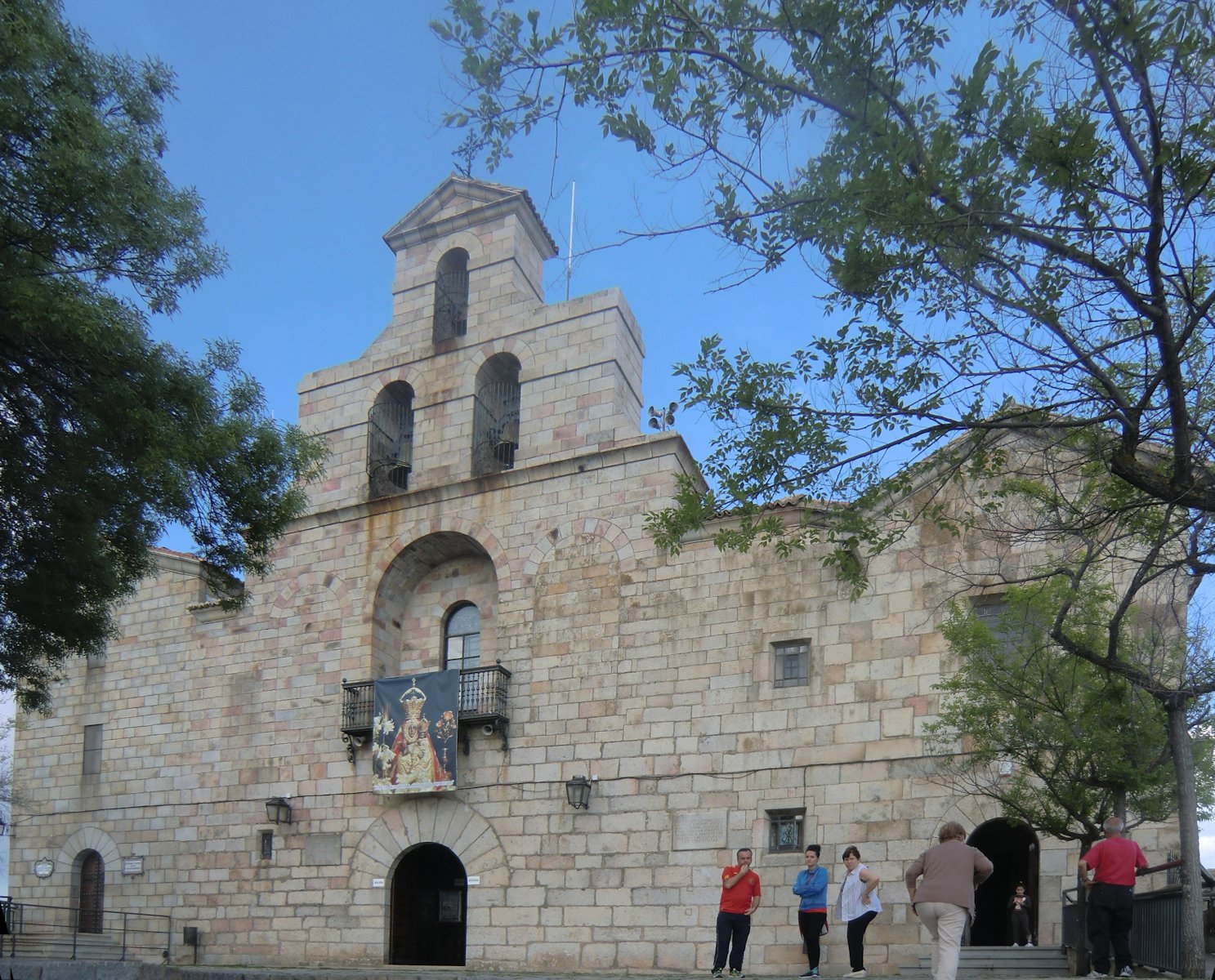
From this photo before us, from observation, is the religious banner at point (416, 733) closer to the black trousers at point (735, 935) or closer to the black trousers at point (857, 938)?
the black trousers at point (735, 935)

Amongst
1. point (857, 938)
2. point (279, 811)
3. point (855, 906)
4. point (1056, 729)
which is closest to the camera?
point (1056, 729)

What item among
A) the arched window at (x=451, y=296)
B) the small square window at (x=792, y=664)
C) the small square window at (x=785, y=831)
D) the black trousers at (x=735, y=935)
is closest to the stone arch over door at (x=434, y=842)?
the small square window at (x=785, y=831)

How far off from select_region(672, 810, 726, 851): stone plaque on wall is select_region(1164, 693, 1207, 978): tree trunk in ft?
21.6

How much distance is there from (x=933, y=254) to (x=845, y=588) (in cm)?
821

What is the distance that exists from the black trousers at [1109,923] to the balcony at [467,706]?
913cm

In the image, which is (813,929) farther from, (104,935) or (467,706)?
(104,935)

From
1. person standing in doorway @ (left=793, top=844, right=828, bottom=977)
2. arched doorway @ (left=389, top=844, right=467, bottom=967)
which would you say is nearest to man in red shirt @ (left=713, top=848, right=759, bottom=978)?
person standing in doorway @ (left=793, top=844, right=828, bottom=977)

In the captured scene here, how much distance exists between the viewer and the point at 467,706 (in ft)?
62.6

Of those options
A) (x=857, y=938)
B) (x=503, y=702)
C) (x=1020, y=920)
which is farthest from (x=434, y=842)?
(x=1020, y=920)

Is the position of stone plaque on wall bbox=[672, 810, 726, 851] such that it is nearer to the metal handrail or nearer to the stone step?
the stone step

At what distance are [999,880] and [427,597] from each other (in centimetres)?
983

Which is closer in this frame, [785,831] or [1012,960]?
[1012,960]

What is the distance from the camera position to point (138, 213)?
484 inches

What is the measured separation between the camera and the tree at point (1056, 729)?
1223 cm
